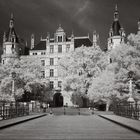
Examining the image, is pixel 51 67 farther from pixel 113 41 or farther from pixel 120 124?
pixel 120 124

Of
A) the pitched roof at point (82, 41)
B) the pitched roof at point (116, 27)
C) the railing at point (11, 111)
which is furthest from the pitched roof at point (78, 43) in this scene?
the railing at point (11, 111)

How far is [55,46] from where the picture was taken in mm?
81812

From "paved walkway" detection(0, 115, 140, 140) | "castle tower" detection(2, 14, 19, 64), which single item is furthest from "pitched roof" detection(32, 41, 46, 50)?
"paved walkway" detection(0, 115, 140, 140)

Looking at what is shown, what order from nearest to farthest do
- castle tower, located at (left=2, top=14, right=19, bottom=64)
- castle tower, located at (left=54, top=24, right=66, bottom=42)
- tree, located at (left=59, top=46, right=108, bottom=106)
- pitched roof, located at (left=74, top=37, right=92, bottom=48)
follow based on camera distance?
1. tree, located at (left=59, top=46, right=108, bottom=106)
2. castle tower, located at (left=54, top=24, right=66, bottom=42)
3. pitched roof, located at (left=74, top=37, right=92, bottom=48)
4. castle tower, located at (left=2, top=14, right=19, bottom=64)

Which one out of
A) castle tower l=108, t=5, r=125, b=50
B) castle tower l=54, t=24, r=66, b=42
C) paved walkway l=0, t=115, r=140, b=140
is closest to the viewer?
paved walkway l=0, t=115, r=140, b=140

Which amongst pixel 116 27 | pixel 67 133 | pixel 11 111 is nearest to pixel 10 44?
pixel 116 27

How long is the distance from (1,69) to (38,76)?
810 centimetres

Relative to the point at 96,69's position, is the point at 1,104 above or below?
below

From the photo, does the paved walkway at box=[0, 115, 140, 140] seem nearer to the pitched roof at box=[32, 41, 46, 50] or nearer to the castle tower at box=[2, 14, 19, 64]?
the pitched roof at box=[32, 41, 46, 50]

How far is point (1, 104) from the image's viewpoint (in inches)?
822

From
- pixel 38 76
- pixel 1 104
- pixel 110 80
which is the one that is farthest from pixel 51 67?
pixel 1 104

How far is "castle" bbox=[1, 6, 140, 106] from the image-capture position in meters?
80.8

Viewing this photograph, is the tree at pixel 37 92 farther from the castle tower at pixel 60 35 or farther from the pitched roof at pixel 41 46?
the pitched roof at pixel 41 46

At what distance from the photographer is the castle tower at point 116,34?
80375 mm
